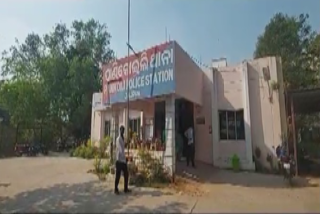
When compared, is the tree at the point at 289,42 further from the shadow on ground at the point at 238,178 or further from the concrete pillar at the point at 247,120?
the shadow on ground at the point at 238,178

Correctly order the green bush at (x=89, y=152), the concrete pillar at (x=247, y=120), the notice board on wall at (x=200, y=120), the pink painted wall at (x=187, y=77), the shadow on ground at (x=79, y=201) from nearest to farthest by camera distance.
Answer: the shadow on ground at (x=79, y=201) < the pink painted wall at (x=187, y=77) < the concrete pillar at (x=247, y=120) < the notice board on wall at (x=200, y=120) < the green bush at (x=89, y=152)

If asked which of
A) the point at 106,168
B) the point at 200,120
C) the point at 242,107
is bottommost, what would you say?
the point at 106,168

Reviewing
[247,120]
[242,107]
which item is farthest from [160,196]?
[242,107]

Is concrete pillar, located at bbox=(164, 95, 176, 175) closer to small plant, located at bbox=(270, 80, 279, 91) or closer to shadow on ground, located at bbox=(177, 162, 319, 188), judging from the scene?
shadow on ground, located at bbox=(177, 162, 319, 188)

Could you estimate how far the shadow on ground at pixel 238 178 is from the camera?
391 inches

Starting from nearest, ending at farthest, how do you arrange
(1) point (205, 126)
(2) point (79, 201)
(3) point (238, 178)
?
(2) point (79, 201), (3) point (238, 178), (1) point (205, 126)

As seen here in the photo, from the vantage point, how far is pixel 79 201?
778 centimetres

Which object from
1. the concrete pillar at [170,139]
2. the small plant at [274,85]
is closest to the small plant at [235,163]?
the small plant at [274,85]

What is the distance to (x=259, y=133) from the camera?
1307 centimetres

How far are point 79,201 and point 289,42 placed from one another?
2090 cm

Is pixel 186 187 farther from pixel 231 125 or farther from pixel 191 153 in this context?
pixel 231 125

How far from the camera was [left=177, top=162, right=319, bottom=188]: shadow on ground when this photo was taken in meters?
9.94

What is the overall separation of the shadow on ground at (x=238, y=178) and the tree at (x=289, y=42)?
1174 centimetres

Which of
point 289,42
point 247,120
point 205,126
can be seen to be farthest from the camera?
point 289,42
